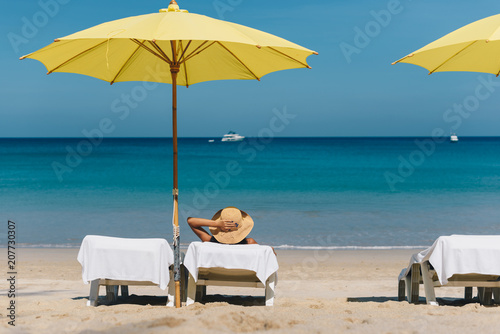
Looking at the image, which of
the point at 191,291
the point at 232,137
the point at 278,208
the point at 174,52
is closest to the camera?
the point at 191,291

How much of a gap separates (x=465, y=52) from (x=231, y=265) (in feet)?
10.8

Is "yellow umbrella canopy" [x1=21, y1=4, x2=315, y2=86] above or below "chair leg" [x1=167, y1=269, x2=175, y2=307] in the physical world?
above

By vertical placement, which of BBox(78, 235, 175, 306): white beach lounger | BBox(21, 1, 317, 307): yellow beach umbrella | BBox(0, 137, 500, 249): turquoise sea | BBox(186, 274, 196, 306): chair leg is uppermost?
BBox(21, 1, 317, 307): yellow beach umbrella

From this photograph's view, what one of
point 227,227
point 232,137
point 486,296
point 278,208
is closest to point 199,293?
point 227,227

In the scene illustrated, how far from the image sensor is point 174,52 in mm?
4930

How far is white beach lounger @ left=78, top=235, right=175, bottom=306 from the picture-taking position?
4668 millimetres

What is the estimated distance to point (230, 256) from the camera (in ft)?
15.3

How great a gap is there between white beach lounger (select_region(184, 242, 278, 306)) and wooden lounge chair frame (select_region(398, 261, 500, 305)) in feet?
4.44

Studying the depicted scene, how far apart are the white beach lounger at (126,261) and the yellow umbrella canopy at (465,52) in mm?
2887

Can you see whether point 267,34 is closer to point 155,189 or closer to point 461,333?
point 461,333

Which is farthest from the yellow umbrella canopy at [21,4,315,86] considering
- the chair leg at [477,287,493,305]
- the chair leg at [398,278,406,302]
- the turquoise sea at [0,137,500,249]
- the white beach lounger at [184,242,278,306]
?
the turquoise sea at [0,137,500,249]

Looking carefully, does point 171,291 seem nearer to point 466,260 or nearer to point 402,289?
point 402,289

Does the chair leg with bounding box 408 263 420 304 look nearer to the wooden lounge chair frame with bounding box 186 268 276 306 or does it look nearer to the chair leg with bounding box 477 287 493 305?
the chair leg with bounding box 477 287 493 305

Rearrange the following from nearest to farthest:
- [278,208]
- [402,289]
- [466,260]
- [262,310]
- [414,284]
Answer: [262,310]
[466,260]
[414,284]
[402,289]
[278,208]
